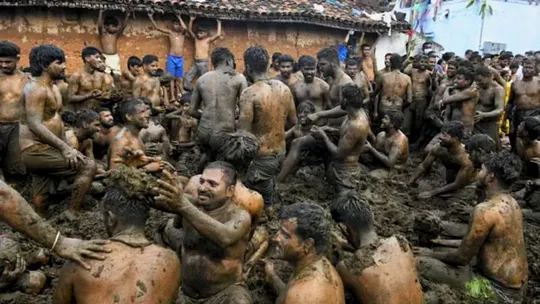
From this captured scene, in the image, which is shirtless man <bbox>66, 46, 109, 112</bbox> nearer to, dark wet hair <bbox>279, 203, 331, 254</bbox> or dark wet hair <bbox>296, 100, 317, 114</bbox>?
dark wet hair <bbox>296, 100, 317, 114</bbox>

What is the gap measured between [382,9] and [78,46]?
11.3 metres

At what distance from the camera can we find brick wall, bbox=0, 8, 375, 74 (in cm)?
1174

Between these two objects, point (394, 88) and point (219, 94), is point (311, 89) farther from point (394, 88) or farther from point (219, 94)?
point (394, 88)

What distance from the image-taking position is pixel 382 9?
1923 cm

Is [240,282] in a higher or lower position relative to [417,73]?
lower

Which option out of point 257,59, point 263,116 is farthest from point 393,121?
point 257,59

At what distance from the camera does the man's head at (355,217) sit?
3645 millimetres

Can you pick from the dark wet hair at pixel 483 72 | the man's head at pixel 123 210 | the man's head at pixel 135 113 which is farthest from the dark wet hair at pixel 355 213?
the dark wet hair at pixel 483 72

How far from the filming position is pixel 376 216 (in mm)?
6602

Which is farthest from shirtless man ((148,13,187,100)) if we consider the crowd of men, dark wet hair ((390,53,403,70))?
dark wet hair ((390,53,403,70))

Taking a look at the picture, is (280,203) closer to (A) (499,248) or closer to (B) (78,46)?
(A) (499,248)

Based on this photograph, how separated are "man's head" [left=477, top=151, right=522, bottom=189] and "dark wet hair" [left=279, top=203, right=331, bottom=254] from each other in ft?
5.79

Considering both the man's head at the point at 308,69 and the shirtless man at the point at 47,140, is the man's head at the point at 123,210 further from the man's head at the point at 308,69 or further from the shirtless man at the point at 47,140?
the man's head at the point at 308,69

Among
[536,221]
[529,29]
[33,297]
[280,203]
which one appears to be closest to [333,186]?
[280,203]
